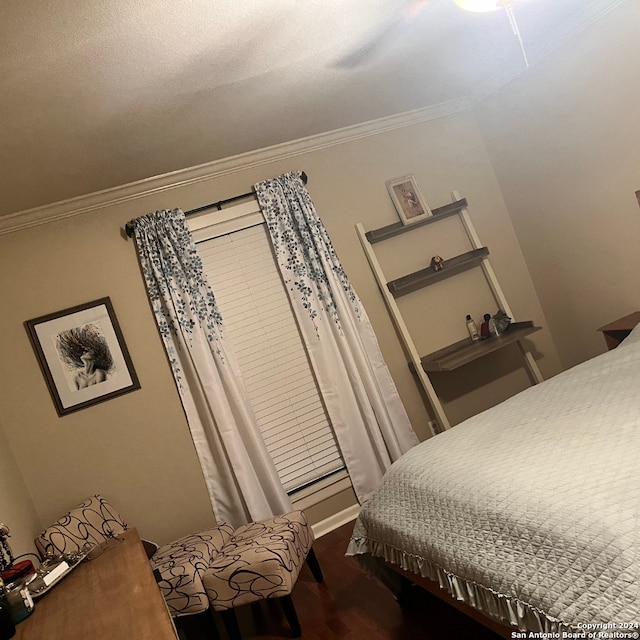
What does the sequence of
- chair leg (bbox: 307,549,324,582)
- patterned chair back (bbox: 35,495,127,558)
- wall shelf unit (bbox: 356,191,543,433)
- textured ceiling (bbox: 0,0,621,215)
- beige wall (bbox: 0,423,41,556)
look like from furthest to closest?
wall shelf unit (bbox: 356,191,543,433) → chair leg (bbox: 307,549,324,582) → patterned chair back (bbox: 35,495,127,558) → beige wall (bbox: 0,423,41,556) → textured ceiling (bbox: 0,0,621,215)

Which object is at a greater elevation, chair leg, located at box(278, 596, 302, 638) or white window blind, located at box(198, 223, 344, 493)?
white window blind, located at box(198, 223, 344, 493)

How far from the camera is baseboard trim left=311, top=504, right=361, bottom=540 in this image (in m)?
3.85

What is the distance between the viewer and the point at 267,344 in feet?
12.9

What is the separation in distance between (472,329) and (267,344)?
1.46 meters

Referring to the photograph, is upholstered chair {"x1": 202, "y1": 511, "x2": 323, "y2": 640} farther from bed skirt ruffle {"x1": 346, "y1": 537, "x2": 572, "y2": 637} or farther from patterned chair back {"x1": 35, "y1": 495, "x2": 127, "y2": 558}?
patterned chair back {"x1": 35, "y1": 495, "x2": 127, "y2": 558}

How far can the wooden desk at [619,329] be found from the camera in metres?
3.57

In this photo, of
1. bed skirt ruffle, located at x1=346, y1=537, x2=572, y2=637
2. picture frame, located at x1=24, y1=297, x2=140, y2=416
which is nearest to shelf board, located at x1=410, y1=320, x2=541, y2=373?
bed skirt ruffle, located at x1=346, y1=537, x2=572, y2=637

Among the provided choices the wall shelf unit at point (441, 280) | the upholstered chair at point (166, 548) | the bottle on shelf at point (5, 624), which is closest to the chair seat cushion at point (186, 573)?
the upholstered chair at point (166, 548)

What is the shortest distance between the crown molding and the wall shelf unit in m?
0.61

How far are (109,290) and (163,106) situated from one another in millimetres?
1316

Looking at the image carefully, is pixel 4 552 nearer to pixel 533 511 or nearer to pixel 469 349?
pixel 533 511

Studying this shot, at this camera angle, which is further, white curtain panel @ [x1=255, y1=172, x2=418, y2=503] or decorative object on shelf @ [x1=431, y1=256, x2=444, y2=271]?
decorative object on shelf @ [x1=431, y1=256, x2=444, y2=271]

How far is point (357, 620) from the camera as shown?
8.68ft

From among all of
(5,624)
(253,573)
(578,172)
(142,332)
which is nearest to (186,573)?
(253,573)
